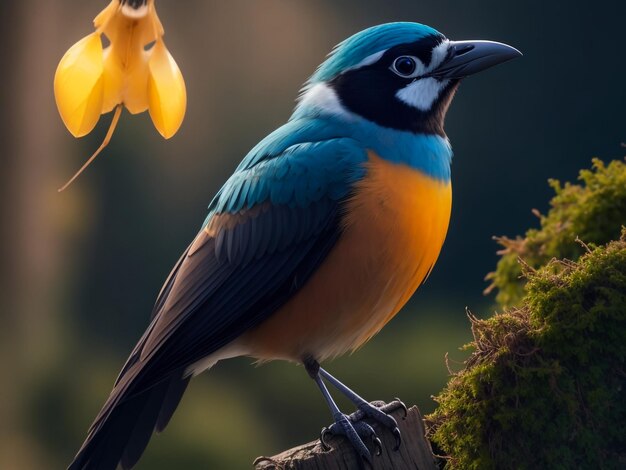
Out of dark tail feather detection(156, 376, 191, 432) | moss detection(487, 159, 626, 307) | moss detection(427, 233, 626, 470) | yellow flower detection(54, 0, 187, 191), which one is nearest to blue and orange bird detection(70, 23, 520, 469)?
dark tail feather detection(156, 376, 191, 432)

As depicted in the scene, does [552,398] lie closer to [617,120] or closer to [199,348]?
[199,348]

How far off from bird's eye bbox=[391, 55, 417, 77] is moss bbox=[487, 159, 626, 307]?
67 cm

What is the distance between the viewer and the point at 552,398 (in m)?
2.38

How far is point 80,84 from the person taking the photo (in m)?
1.42

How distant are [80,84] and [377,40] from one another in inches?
71.5

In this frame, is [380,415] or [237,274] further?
[237,274]

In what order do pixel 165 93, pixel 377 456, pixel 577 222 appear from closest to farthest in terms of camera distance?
pixel 165 93 < pixel 377 456 < pixel 577 222

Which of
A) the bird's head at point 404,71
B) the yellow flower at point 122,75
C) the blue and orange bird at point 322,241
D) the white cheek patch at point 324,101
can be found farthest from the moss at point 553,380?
the yellow flower at point 122,75

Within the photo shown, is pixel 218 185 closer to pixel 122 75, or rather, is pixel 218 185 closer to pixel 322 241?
pixel 322 241

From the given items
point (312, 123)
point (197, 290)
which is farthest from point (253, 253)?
point (312, 123)

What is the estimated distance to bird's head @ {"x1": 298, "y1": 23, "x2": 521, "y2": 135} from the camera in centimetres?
311

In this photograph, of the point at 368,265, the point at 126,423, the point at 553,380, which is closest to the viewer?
the point at 553,380

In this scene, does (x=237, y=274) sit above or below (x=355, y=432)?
above

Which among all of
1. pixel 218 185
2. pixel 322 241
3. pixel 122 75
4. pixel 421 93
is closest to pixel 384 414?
pixel 322 241
